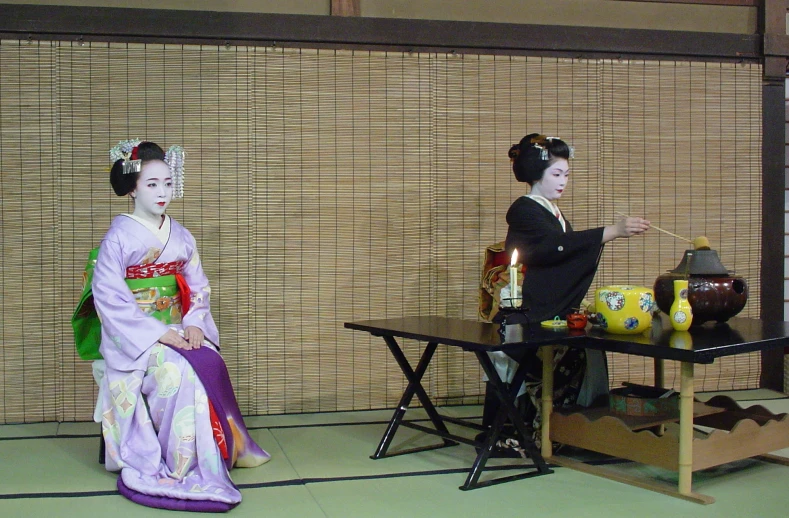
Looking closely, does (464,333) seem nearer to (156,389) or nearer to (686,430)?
(686,430)

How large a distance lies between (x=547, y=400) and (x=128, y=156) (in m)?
1.95

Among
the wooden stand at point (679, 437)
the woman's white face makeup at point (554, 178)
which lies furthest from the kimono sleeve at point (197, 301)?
the woman's white face makeup at point (554, 178)

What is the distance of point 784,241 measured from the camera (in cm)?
529

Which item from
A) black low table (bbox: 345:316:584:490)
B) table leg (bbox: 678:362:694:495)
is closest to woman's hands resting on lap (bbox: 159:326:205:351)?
black low table (bbox: 345:316:584:490)

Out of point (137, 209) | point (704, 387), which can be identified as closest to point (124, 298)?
point (137, 209)

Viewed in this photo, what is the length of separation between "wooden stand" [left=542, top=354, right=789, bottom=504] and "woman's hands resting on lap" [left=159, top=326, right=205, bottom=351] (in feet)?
4.56

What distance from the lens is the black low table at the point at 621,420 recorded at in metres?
2.98

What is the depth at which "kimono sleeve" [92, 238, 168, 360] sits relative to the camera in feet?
10.9

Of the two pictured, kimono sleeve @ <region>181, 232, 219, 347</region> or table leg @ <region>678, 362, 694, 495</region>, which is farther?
kimono sleeve @ <region>181, 232, 219, 347</region>

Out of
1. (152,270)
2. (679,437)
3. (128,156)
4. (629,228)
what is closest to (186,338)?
(152,270)

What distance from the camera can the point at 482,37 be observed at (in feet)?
15.3

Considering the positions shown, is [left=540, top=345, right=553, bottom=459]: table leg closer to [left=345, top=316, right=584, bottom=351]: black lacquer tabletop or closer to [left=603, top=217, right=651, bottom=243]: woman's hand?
[left=345, top=316, right=584, bottom=351]: black lacquer tabletop

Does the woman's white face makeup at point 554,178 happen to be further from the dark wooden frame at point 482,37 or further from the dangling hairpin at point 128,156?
the dangling hairpin at point 128,156

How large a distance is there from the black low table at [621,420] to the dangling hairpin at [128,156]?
1067 mm
